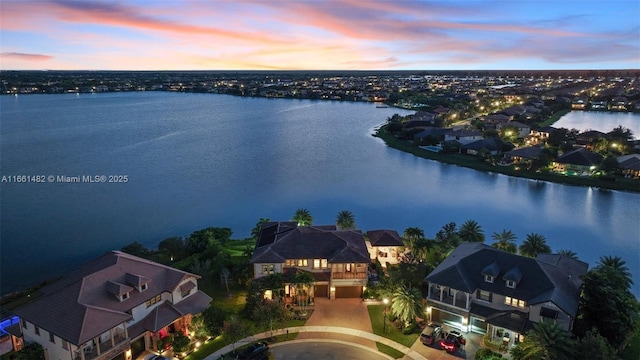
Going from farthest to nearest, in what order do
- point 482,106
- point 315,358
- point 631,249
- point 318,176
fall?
point 482,106 < point 318,176 < point 631,249 < point 315,358

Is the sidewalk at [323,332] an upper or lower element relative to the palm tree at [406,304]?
lower

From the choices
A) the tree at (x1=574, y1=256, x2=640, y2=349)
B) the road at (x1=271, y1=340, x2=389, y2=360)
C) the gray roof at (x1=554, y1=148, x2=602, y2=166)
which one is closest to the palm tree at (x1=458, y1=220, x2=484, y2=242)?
the tree at (x1=574, y1=256, x2=640, y2=349)

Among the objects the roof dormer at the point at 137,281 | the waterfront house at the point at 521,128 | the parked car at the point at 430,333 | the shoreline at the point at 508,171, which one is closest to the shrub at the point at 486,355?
the parked car at the point at 430,333

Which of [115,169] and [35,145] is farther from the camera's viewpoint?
[35,145]

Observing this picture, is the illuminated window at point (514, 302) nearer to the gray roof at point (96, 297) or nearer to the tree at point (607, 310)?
the tree at point (607, 310)

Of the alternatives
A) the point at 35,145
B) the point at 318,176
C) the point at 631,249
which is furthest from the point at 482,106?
the point at 35,145

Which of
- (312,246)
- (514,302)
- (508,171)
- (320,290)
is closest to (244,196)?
(312,246)

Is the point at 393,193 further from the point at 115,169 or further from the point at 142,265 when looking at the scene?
the point at 115,169

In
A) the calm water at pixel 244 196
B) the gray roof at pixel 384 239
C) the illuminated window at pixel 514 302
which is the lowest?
the calm water at pixel 244 196
